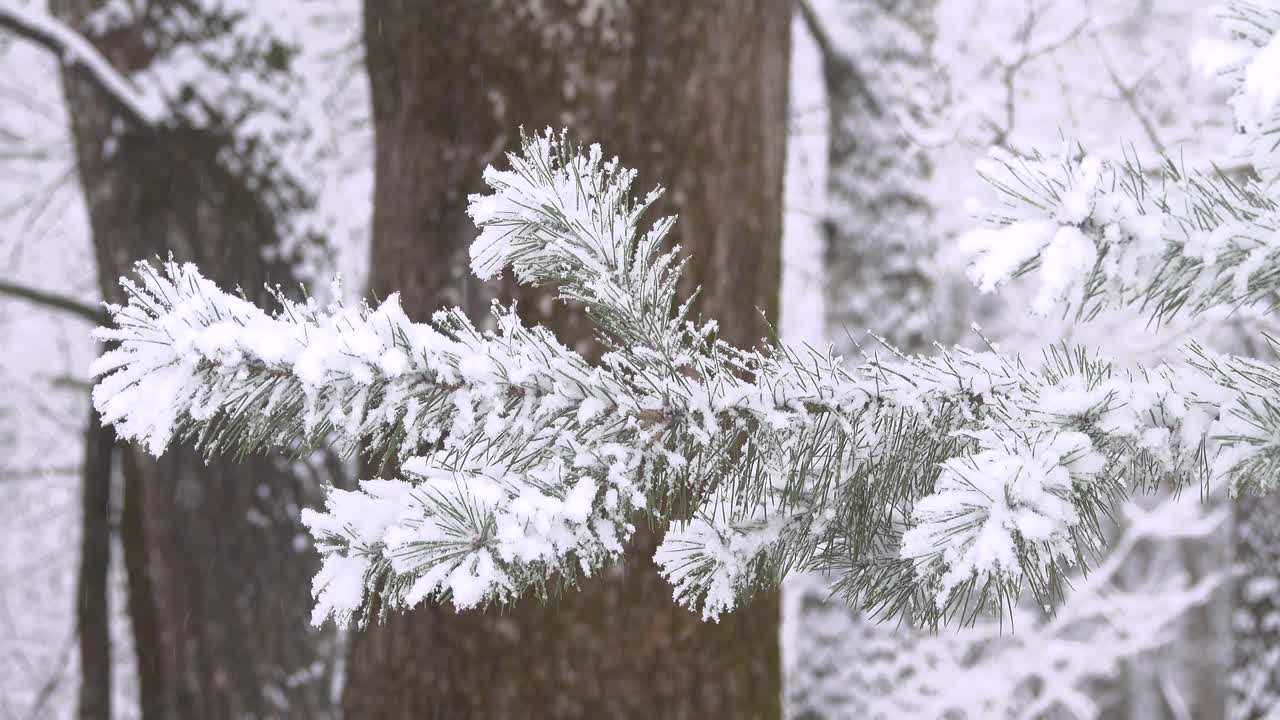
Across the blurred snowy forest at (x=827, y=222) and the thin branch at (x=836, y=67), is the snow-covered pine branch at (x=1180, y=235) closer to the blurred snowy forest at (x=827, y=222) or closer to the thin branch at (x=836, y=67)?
the blurred snowy forest at (x=827, y=222)

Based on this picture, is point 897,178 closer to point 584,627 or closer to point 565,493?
point 584,627

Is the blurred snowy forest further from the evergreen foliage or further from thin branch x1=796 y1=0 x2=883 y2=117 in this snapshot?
the evergreen foliage

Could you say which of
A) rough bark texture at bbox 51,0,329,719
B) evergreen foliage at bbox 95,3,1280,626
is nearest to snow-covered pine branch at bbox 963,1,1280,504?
evergreen foliage at bbox 95,3,1280,626

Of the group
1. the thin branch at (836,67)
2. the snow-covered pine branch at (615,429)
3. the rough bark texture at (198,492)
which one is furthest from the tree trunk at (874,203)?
the snow-covered pine branch at (615,429)

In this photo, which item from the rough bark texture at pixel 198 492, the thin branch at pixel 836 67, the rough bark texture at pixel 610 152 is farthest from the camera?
the thin branch at pixel 836 67

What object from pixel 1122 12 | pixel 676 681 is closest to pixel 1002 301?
pixel 1122 12
